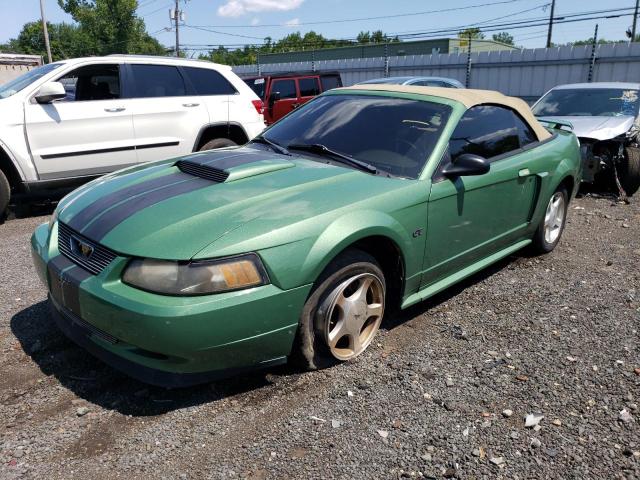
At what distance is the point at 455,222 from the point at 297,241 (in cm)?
136

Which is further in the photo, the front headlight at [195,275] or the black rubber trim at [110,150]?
the black rubber trim at [110,150]

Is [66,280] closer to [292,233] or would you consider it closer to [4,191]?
[292,233]

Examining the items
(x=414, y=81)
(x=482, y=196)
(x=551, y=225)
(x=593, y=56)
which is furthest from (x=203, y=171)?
(x=593, y=56)

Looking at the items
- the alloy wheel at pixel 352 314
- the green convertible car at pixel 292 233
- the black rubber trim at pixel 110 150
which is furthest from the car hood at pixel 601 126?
the alloy wheel at pixel 352 314

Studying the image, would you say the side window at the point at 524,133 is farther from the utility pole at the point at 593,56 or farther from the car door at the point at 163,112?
the utility pole at the point at 593,56

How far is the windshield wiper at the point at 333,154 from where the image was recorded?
3.39 metres

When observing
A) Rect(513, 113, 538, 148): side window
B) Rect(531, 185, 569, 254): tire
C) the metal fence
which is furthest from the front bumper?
the metal fence

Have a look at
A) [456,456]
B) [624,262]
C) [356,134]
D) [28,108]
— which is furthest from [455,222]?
[28,108]

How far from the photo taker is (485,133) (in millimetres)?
3998

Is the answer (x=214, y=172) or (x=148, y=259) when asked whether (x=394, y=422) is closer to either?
(x=148, y=259)

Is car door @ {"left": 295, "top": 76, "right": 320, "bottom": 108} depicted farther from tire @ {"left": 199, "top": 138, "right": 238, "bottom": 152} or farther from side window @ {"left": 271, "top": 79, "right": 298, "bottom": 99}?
tire @ {"left": 199, "top": 138, "right": 238, "bottom": 152}

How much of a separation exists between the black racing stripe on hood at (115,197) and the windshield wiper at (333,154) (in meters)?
0.90

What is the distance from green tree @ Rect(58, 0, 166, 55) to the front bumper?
237 feet

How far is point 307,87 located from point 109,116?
289 inches
